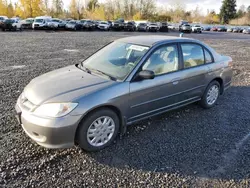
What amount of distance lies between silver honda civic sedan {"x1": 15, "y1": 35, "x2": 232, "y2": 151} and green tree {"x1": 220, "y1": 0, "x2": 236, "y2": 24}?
84.6 m

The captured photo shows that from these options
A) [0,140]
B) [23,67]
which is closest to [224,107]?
[0,140]

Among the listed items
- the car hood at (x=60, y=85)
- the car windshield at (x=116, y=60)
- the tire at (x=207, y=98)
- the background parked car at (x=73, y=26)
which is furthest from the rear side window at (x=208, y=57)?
the background parked car at (x=73, y=26)

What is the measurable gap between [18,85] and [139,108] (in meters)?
3.73

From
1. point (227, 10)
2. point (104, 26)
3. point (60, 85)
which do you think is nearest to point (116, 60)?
point (60, 85)

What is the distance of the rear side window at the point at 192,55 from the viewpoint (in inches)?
164

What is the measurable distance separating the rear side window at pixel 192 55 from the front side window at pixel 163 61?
0.25 m

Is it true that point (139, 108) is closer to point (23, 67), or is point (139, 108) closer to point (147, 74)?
point (147, 74)

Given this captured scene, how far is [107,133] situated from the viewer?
3.24 metres

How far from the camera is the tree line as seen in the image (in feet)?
178

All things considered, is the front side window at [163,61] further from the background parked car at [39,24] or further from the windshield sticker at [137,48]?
the background parked car at [39,24]

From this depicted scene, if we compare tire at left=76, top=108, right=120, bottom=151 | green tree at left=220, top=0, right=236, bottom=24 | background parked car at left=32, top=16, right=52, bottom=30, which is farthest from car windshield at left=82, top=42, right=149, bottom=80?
green tree at left=220, top=0, right=236, bottom=24

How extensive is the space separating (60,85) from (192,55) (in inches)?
101

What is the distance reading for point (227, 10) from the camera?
77.6 meters

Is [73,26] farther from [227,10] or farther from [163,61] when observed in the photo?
[227,10]
